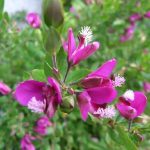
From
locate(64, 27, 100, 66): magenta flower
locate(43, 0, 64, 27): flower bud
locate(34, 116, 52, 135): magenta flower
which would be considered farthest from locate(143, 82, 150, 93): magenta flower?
locate(43, 0, 64, 27): flower bud

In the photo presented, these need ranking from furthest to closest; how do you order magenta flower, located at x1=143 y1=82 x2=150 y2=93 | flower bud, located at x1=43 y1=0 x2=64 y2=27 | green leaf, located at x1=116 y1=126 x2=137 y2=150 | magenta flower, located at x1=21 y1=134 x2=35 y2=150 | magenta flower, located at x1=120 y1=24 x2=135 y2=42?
magenta flower, located at x1=120 y1=24 x2=135 y2=42, magenta flower, located at x1=143 y1=82 x2=150 y2=93, magenta flower, located at x1=21 y1=134 x2=35 y2=150, green leaf, located at x1=116 y1=126 x2=137 y2=150, flower bud, located at x1=43 y1=0 x2=64 y2=27

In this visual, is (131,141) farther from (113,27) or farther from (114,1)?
(113,27)

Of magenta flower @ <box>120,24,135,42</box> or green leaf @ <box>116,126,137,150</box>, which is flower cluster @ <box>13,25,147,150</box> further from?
magenta flower @ <box>120,24,135,42</box>

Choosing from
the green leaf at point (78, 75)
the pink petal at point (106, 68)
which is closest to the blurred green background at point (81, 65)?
the green leaf at point (78, 75)

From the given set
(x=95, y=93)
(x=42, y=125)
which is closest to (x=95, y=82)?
(x=95, y=93)

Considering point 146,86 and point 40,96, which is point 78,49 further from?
point 146,86

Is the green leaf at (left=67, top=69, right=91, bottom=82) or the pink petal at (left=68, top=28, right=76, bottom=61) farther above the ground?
the pink petal at (left=68, top=28, right=76, bottom=61)

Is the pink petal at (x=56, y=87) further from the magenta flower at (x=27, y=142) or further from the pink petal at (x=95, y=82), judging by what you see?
the magenta flower at (x=27, y=142)
